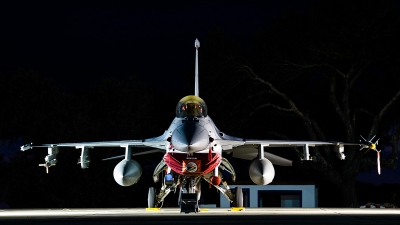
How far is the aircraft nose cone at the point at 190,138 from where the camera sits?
72.3ft

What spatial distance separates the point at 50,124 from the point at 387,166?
66.6 feet

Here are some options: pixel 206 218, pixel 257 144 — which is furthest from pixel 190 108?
pixel 206 218

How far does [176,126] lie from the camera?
23.6 m

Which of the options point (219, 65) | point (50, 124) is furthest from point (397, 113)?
point (50, 124)

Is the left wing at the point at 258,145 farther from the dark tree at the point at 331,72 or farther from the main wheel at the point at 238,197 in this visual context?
the dark tree at the point at 331,72

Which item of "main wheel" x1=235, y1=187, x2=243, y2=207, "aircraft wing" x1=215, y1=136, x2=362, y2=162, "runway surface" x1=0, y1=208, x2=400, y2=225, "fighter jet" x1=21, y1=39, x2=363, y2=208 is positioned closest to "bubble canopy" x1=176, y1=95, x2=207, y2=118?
"fighter jet" x1=21, y1=39, x2=363, y2=208

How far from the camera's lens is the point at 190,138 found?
72.4 feet

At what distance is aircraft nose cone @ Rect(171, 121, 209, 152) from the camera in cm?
2203

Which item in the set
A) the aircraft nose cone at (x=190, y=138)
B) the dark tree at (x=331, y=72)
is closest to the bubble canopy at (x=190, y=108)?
the aircraft nose cone at (x=190, y=138)

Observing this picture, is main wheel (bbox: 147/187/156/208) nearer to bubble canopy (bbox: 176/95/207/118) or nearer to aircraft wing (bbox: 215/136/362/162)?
aircraft wing (bbox: 215/136/362/162)

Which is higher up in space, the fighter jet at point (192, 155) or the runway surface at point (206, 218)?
the fighter jet at point (192, 155)

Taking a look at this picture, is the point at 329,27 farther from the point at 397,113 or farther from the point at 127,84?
the point at 127,84

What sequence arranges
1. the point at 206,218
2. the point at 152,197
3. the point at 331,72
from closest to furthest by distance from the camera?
the point at 206,218, the point at 152,197, the point at 331,72

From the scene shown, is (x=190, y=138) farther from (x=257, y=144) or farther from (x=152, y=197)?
(x=257, y=144)
